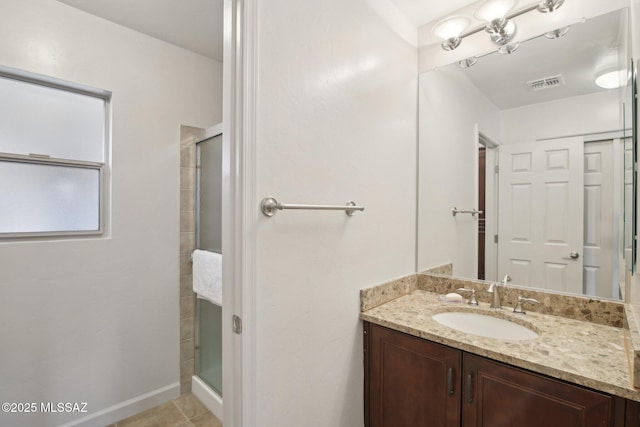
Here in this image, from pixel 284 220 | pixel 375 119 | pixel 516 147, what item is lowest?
pixel 284 220

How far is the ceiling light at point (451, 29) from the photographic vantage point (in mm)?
1567

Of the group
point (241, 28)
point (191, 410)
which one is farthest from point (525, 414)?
point (191, 410)

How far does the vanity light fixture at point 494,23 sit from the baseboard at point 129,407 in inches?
114

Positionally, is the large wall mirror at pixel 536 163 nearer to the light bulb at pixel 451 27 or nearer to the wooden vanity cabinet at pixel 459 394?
the light bulb at pixel 451 27

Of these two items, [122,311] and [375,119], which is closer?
[375,119]

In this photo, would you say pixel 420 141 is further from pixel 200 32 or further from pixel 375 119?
pixel 200 32

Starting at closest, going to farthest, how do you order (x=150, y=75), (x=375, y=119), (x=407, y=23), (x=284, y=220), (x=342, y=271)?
(x=284, y=220)
(x=342, y=271)
(x=375, y=119)
(x=407, y=23)
(x=150, y=75)

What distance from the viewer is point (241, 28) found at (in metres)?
0.95

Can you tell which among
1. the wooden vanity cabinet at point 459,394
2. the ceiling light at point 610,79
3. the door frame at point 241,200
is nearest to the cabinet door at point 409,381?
the wooden vanity cabinet at point 459,394

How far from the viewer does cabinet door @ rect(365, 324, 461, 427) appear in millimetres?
1134

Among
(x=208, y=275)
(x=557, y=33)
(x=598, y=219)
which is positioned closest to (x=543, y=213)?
(x=598, y=219)

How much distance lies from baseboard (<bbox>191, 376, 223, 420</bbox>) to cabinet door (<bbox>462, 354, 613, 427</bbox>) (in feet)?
5.09

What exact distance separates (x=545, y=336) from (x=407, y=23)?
69.9 inches

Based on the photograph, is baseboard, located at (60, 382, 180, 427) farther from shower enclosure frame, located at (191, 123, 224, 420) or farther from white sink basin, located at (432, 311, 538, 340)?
white sink basin, located at (432, 311, 538, 340)
